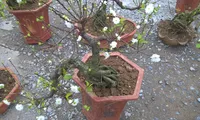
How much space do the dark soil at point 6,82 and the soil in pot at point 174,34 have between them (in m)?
1.73

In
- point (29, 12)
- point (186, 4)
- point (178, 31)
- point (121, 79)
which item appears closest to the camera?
point (121, 79)

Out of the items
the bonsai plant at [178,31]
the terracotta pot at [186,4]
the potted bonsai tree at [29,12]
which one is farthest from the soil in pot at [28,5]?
the terracotta pot at [186,4]

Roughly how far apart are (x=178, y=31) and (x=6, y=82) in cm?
195

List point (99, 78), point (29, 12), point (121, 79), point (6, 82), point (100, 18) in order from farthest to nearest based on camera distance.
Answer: point (100, 18) < point (29, 12) < point (6, 82) < point (121, 79) < point (99, 78)

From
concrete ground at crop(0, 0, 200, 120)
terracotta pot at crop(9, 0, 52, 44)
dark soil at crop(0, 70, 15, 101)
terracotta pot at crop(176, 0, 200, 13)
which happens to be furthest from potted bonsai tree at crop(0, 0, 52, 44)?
terracotta pot at crop(176, 0, 200, 13)

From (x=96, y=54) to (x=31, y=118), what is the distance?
0.93 metres

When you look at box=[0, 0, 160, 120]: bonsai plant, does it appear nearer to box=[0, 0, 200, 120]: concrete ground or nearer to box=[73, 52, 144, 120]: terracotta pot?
box=[73, 52, 144, 120]: terracotta pot

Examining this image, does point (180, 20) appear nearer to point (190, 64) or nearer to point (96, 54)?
point (190, 64)

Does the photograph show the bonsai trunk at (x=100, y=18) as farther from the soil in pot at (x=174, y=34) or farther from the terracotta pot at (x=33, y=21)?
the soil in pot at (x=174, y=34)

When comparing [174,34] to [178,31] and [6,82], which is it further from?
[6,82]

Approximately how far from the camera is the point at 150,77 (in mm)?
2338

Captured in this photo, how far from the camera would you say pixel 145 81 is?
229cm

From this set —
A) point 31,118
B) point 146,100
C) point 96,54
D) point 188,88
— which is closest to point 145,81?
point 146,100

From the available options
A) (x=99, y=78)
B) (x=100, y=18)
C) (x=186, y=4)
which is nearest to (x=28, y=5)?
(x=100, y=18)
